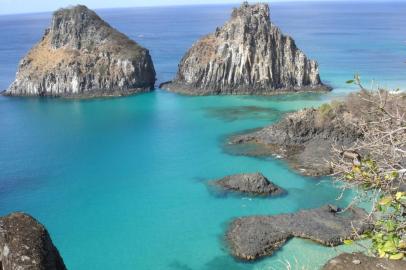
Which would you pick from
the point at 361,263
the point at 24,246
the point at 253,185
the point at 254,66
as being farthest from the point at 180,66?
the point at 24,246

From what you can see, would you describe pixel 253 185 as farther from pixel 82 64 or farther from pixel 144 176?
pixel 82 64

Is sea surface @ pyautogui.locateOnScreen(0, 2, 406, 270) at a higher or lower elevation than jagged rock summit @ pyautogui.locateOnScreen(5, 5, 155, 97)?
lower

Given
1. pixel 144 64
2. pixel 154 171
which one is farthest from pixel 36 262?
pixel 144 64

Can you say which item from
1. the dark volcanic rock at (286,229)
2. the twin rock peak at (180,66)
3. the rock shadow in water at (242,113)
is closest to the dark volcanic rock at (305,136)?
the rock shadow in water at (242,113)

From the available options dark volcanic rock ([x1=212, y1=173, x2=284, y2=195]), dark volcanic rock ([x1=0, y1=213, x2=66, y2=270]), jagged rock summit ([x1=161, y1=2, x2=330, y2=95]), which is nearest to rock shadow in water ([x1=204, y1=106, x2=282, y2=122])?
jagged rock summit ([x1=161, y1=2, x2=330, y2=95])

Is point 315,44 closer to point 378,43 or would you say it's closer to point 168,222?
point 378,43

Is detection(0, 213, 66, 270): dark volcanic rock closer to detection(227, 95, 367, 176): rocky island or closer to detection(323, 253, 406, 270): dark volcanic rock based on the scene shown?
detection(323, 253, 406, 270): dark volcanic rock
